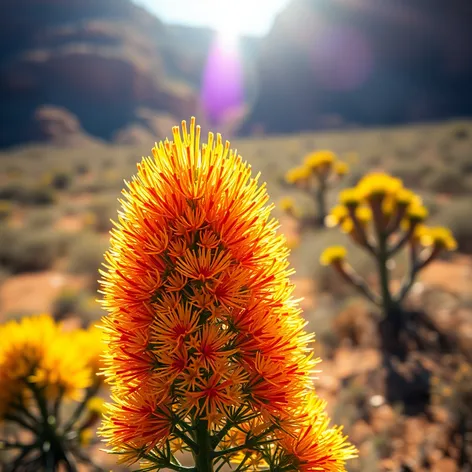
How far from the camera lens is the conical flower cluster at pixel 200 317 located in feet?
4.32

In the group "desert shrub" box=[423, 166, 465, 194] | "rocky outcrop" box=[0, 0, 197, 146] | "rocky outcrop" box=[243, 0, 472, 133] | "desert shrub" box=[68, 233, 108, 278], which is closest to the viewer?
"desert shrub" box=[68, 233, 108, 278]

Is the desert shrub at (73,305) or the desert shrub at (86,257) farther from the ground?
the desert shrub at (86,257)

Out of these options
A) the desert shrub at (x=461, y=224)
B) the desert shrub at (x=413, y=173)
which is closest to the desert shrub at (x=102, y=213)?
the desert shrub at (x=461, y=224)

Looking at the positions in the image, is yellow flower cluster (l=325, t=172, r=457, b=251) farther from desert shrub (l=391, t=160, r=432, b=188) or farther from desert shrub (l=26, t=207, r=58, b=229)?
desert shrub (l=391, t=160, r=432, b=188)

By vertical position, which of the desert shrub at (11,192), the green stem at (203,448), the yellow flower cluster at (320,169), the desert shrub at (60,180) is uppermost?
the desert shrub at (60,180)

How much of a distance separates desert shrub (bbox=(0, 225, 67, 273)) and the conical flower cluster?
12173 millimetres

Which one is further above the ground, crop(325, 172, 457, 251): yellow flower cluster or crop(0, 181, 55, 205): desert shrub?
crop(0, 181, 55, 205): desert shrub

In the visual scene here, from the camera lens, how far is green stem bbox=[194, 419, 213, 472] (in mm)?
1416

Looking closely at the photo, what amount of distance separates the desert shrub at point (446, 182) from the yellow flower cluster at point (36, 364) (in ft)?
56.1

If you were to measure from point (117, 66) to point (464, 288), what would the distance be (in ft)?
244

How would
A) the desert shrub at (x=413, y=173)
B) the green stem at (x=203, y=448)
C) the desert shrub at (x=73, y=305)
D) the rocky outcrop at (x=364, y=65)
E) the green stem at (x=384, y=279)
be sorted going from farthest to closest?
1. the rocky outcrop at (x=364, y=65)
2. the desert shrub at (x=413, y=173)
3. the desert shrub at (x=73, y=305)
4. the green stem at (x=384, y=279)
5. the green stem at (x=203, y=448)

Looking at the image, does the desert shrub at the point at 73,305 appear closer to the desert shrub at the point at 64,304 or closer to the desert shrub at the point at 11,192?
the desert shrub at the point at 64,304

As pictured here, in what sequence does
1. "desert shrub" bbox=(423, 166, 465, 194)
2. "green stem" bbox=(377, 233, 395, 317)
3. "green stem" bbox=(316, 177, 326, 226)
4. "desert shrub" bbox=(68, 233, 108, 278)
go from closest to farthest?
"green stem" bbox=(377, 233, 395, 317) < "desert shrub" bbox=(68, 233, 108, 278) < "green stem" bbox=(316, 177, 326, 226) < "desert shrub" bbox=(423, 166, 465, 194)

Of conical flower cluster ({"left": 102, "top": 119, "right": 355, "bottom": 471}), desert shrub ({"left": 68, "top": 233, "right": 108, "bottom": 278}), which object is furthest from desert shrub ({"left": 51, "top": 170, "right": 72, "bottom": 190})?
conical flower cluster ({"left": 102, "top": 119, "right": 355, "bottom": 471})
